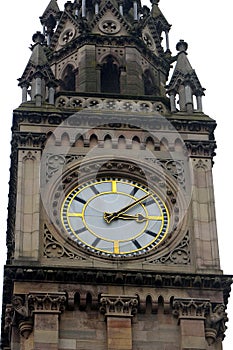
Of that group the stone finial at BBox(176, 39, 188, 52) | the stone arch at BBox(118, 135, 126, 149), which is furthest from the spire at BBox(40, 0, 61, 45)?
the stone arch at BBox(118, 135, 126, 149)

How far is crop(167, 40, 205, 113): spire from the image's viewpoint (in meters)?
49.9

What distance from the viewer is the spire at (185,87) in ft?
164

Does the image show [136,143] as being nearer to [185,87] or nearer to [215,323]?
[185,87]

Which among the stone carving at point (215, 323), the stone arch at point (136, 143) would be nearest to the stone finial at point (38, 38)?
the stone arch at point (136, 143)

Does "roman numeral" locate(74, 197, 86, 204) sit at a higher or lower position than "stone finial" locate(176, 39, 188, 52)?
lower

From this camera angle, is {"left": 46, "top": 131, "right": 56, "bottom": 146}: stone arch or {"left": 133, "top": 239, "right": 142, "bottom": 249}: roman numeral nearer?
{"left": 133, "top": 239, "right": 142, "bottom": 249}: roman numeral

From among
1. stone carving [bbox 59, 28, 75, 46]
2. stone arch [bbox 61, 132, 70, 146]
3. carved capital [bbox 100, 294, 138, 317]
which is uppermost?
stone carving [bbox 59, 28, 75, 46]

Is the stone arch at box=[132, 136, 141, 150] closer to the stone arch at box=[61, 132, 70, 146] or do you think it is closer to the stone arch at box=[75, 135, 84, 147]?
the stone arch at box=[75, 135, 84, 147]

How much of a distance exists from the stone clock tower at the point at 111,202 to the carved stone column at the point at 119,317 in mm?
27

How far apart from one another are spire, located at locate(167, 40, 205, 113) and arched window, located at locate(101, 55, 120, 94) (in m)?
2.25

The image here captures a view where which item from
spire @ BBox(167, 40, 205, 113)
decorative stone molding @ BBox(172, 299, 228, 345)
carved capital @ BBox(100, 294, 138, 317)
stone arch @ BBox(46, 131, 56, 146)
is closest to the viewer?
carved capital @ BBox(100, 294, 138, 317)

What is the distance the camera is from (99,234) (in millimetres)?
45375

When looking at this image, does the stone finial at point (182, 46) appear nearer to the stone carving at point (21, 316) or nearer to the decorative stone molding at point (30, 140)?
the decorative stone molding at point (30, 140)

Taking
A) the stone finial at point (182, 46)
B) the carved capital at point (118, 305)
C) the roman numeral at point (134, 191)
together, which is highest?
the stone finial at point (182, 46)
